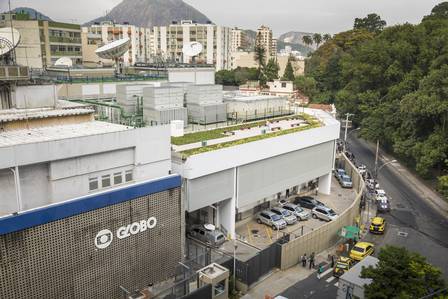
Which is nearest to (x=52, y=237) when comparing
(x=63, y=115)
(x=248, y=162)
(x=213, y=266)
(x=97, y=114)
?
(x=63, y=115)

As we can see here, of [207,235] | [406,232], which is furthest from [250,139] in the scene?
[406,232]

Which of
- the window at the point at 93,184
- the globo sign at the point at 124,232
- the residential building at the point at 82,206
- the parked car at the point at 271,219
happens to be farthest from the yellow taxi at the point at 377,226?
the window at the point at 93,184

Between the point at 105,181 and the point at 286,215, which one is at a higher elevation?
the point at 105,181

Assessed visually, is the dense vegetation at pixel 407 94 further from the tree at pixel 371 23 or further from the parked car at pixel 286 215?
the tree at pixel 371 23

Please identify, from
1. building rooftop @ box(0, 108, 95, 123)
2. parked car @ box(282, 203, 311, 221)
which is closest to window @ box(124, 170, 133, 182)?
building rooftop @ box(0, 108, 95, 123)

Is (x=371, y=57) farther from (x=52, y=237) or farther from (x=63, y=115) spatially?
(x=52, y=237)

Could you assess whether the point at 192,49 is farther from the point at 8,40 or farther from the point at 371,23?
the point at 371,23
